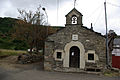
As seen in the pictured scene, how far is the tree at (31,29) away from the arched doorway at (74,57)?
37.2 ft

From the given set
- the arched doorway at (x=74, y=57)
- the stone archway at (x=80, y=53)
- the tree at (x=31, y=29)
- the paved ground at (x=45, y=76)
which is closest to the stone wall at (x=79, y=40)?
the stone archway at (x=80, y=53)

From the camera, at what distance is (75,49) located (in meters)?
14.0

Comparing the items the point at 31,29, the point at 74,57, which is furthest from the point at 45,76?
the point at 31,29

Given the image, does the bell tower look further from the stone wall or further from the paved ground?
the paved ground

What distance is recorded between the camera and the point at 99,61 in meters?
12.7

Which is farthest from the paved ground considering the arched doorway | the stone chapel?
the arched doorway

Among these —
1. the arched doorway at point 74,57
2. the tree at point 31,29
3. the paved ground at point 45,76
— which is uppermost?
the tree at point 31,29

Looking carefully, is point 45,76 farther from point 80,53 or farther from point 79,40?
point 79,40

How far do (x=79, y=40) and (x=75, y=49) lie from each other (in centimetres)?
129

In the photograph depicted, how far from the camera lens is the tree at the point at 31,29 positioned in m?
23.4

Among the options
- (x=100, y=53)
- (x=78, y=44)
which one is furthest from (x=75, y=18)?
(x=100, y=53)

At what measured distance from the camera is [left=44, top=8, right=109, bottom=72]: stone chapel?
1283 cm

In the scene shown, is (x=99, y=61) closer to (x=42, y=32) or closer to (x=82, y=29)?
(x=82, y=29)

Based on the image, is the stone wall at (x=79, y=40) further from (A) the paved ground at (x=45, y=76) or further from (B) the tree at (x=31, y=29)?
(B) the tree at (x=31, y=29)
